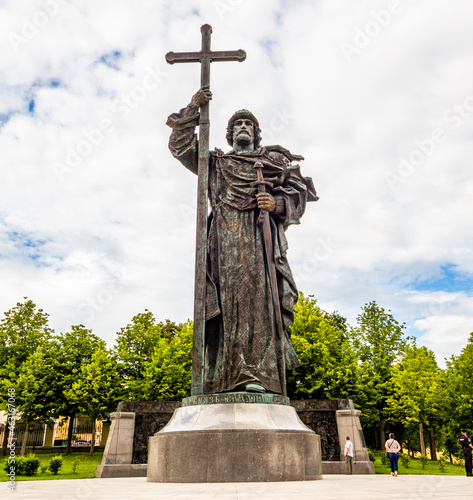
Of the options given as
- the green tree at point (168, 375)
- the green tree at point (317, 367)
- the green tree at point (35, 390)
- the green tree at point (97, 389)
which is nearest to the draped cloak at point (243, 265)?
the green tree at point (317, 367)

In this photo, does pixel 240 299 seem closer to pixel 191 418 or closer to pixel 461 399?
pixel 191 418

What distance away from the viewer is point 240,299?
28.9 feet

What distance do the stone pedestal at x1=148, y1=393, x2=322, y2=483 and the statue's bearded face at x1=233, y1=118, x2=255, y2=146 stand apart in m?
5.47

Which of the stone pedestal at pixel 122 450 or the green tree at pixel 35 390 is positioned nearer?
the stone pedestal at pixel 122 450

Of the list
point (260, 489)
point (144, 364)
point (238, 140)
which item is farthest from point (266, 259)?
point (144, 364)

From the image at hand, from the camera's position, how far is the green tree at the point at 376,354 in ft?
113

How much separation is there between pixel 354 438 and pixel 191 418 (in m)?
11.1

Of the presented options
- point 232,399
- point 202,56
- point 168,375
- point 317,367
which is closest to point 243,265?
point 232,399

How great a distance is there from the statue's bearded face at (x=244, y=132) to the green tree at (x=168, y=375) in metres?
24.1

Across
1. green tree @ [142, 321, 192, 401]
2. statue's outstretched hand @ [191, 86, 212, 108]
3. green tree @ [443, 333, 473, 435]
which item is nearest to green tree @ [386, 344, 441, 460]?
green tree @ [443, 333, 473, 435]

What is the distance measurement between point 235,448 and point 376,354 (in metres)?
34.7

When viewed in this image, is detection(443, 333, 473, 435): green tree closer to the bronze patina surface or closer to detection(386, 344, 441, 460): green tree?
detection(386, 344, 441, 460): green tree

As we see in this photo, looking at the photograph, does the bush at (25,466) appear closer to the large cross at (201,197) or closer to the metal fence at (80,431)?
the large cross at (201,197)

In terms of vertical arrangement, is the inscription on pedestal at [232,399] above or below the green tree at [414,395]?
below
